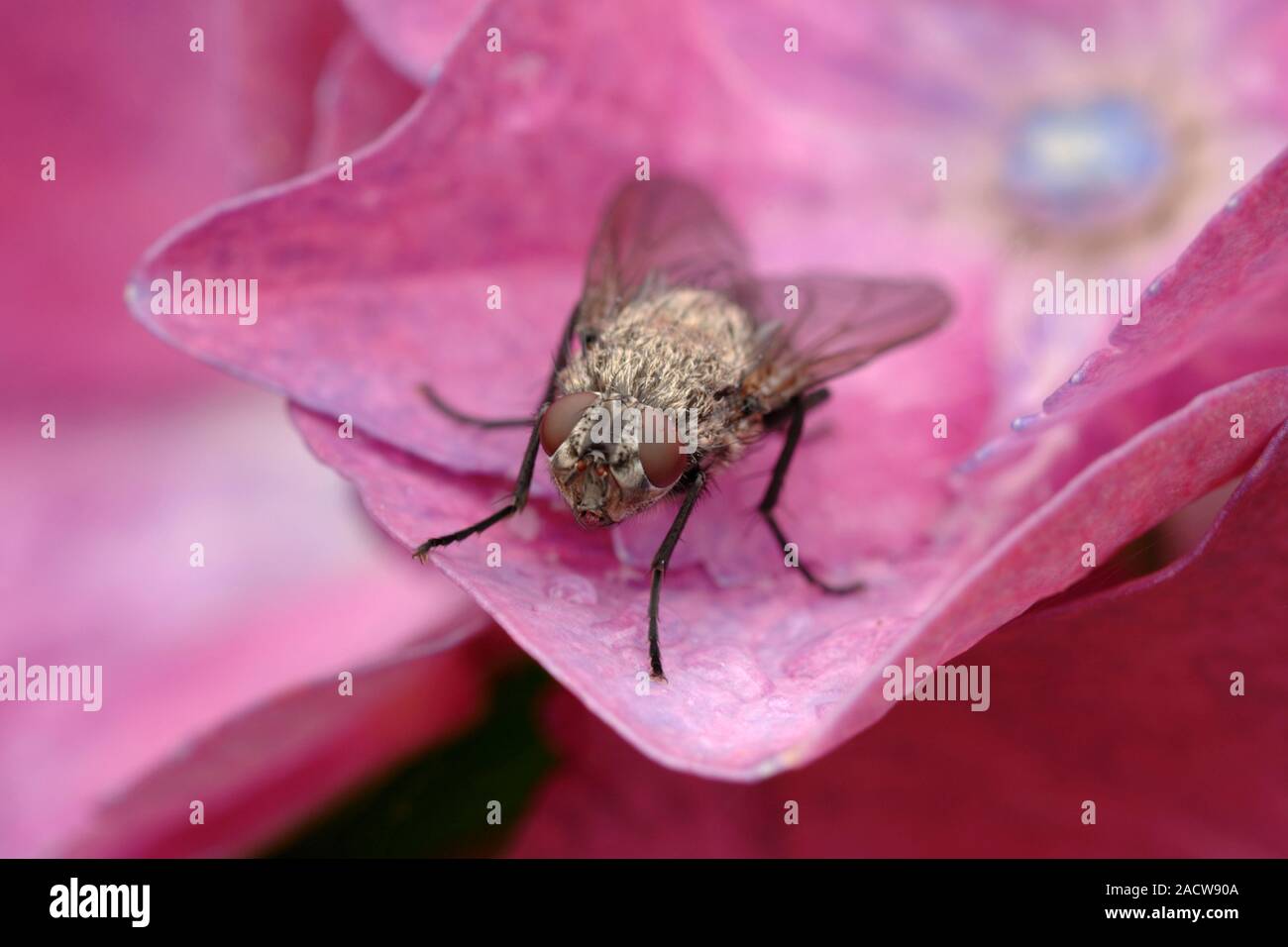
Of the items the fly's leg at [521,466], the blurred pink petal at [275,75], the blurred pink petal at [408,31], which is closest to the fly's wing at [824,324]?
the fly's leg at [521,466]

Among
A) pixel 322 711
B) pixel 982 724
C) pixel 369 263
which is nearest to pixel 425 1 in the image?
pixel 369 263

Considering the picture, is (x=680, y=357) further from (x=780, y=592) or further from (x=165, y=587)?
(x=165, y=587)

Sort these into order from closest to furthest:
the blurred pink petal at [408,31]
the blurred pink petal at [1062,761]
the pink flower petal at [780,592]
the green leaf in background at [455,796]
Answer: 1. the pink flower petal at [780,592]
2. the blurred pink petal at [1062,761]
3. the blurred pink petal at [408,31]
4. the green leaf in background at [455,796]

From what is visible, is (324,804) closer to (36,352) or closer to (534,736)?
(534,736)

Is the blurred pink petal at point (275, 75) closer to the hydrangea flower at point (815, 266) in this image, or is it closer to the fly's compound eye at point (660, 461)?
the hydrangea flower at point (815, 266)

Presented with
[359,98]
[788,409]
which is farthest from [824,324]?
[359,98]

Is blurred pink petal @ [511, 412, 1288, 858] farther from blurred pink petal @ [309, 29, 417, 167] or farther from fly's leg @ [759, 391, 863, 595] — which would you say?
Result: blurred pink petal @ [309, 29, 417, 167]

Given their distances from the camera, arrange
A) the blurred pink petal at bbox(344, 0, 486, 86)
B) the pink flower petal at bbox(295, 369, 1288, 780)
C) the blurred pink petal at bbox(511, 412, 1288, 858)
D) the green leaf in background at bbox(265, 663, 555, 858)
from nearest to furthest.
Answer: the pink flower petal at bbox(295, 369, 1288, 780), the blurred pink petal at bbox(511, 412, 1288, 858), the blurred pink petal at bbox(344, 0, 486, 86), the green leaf in background at bbox(265, 663, 555, 858)

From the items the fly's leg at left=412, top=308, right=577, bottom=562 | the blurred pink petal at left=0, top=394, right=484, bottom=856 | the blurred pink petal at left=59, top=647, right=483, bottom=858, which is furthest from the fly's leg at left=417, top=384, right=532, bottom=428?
the blurred pink petal at left=0, top=394, right=484, bottom=856
